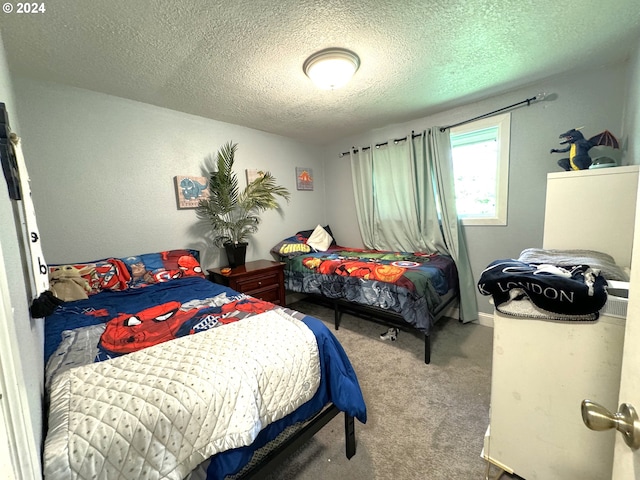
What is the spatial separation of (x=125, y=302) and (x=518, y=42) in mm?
3174

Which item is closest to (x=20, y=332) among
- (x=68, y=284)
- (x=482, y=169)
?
(x=68, y=284)

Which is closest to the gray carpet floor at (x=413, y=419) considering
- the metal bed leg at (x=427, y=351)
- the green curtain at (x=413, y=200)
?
the metal bed leg at (x=427, y=351)

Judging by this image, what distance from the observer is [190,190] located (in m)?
2.64

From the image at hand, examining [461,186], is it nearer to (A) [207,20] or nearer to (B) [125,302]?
(A) [207,20]

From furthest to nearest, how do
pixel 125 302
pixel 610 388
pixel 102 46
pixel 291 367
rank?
pixel 125 302
pixel 102 46
pixel 291 367
pixel 610 388

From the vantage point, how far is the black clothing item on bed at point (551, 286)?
0.86 m

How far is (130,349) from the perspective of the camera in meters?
1.10

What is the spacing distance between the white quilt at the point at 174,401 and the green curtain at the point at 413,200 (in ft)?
7.30

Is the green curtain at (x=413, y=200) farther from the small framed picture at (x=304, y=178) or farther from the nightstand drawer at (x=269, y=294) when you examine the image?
the nightstand drawer at (x=269, y=294)

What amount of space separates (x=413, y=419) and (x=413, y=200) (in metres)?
2.21

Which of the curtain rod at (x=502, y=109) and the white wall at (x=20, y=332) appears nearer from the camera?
the white wall at (x=20, y=332)

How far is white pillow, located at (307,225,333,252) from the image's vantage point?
11.7ft

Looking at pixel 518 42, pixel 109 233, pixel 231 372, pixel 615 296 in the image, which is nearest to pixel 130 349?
pixel 231 372

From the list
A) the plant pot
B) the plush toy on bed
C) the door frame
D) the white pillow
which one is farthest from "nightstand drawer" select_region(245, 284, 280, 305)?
the door frame
